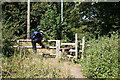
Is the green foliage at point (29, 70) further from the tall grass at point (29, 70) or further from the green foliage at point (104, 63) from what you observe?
the green foliage at point (104, 63)

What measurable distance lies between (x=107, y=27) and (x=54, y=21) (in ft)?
11.8

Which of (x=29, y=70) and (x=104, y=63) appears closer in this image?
(x=104, y=63)

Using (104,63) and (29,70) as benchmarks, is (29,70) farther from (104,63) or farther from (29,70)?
(104,63)

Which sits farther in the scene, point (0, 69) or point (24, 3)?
point (24, 3)

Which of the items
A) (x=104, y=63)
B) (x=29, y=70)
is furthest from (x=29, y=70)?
(x=104, y=63)

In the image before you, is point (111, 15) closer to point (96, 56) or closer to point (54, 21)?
point (54, 21)

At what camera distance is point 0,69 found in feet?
15.2

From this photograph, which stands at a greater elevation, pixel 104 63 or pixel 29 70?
pixel 104 63

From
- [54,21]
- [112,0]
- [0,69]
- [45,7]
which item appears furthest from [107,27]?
[0,69]

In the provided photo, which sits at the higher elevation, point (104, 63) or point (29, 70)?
point (104, 63)

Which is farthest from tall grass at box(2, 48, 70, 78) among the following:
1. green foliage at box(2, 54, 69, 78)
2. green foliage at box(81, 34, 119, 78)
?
green foliage at box(81, 34, 119, 78)

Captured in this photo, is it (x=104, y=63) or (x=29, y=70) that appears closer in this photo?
(x=104, y=63)

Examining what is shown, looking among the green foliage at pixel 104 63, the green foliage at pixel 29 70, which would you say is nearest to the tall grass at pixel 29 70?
the green foliage at pixel 29 70

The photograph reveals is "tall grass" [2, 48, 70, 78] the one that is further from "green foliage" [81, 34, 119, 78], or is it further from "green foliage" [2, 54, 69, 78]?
"green foliage" [81, 34, 119, 78]
